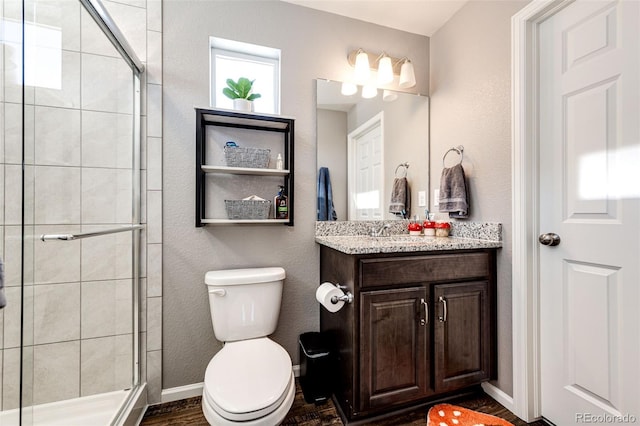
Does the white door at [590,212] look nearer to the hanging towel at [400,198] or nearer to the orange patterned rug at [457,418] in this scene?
the orange patterned rug at [457,418]

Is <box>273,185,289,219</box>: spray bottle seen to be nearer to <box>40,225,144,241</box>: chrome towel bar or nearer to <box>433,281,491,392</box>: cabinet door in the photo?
<box>40,225,144,241</box>: chrome towel bar

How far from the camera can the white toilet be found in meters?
1.06

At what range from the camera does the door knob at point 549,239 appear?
136 cm

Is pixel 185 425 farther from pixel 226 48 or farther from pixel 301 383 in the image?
pixel 226 48

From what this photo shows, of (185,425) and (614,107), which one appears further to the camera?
(185,425)

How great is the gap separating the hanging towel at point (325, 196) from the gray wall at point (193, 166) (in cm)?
5

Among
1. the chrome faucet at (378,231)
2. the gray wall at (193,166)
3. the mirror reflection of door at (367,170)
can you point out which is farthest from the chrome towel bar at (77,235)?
the chrome faucet at (378,231)

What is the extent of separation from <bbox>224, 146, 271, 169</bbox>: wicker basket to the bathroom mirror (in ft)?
1.28

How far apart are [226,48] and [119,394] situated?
2027 millimetres

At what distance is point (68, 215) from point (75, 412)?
900mm

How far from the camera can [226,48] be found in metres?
1.77

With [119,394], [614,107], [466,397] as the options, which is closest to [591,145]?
[614,107]

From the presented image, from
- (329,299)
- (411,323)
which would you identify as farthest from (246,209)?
(411,323)

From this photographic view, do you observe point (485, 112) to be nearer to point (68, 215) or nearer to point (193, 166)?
point (193, 166)
